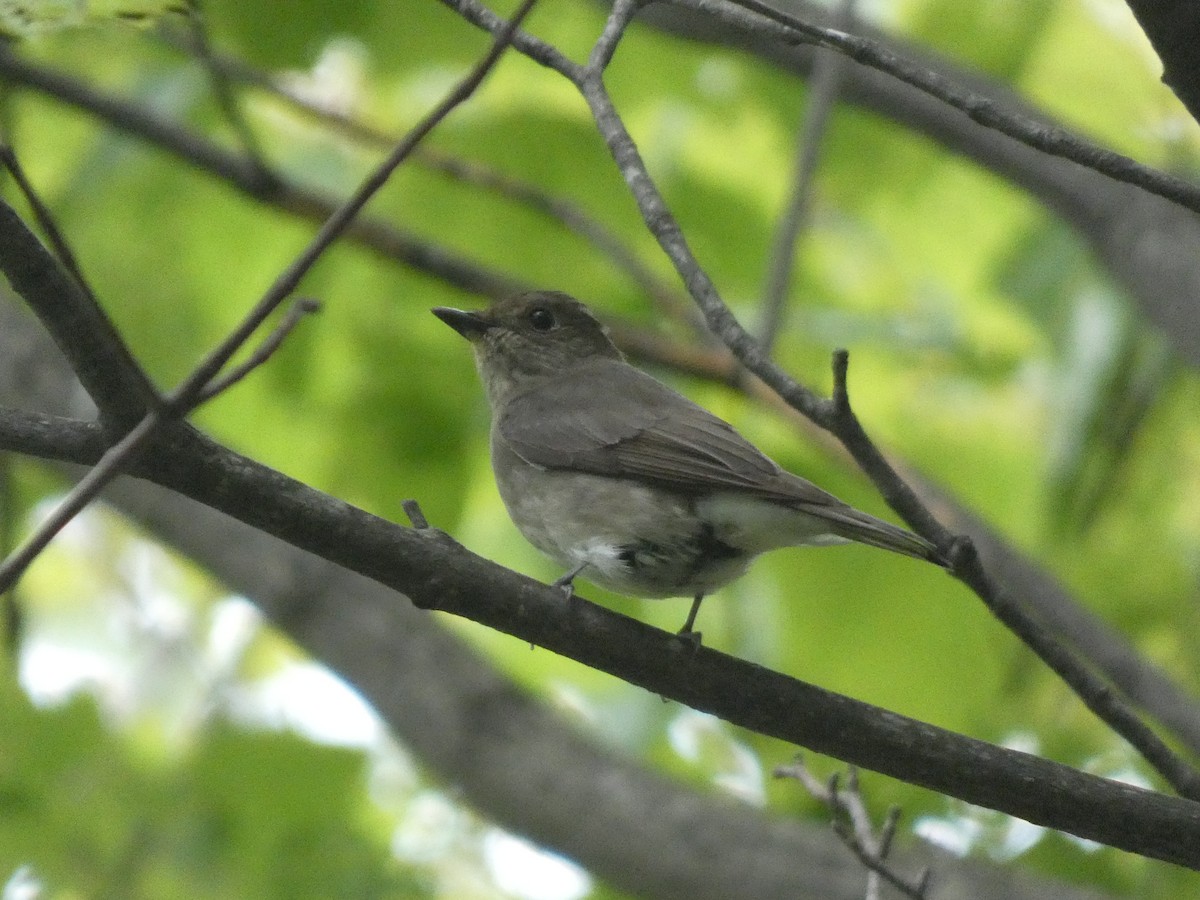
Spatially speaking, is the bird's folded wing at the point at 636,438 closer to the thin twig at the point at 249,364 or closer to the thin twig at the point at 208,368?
the thin twig at the point at 208,368

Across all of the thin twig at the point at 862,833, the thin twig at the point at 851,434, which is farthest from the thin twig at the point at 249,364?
the thin twig at the point at 862,833

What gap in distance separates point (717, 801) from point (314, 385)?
91.0 inches

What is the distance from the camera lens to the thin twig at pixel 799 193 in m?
4.84

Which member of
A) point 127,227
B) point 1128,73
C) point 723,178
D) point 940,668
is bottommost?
point 940,668

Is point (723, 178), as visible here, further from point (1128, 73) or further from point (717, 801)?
point (717, 801)

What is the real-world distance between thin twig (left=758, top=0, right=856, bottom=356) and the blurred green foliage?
72 cm

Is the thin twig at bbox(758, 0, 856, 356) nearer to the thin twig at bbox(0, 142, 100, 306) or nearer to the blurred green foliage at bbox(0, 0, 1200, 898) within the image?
the blurred green foliage at bbox(0, 0, 1200, 898)

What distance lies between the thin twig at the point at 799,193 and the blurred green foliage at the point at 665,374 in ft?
2.38

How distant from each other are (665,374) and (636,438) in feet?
6.54

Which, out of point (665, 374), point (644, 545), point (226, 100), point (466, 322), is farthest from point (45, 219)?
point (665, 374)

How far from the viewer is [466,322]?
566 cm

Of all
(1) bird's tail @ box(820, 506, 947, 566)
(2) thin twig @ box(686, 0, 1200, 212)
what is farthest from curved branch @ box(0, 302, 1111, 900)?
(2) thin twig @ box(686, 0, 1200, 212)

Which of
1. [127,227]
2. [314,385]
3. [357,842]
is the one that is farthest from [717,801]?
[127,227]

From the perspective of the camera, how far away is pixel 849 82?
596cm
